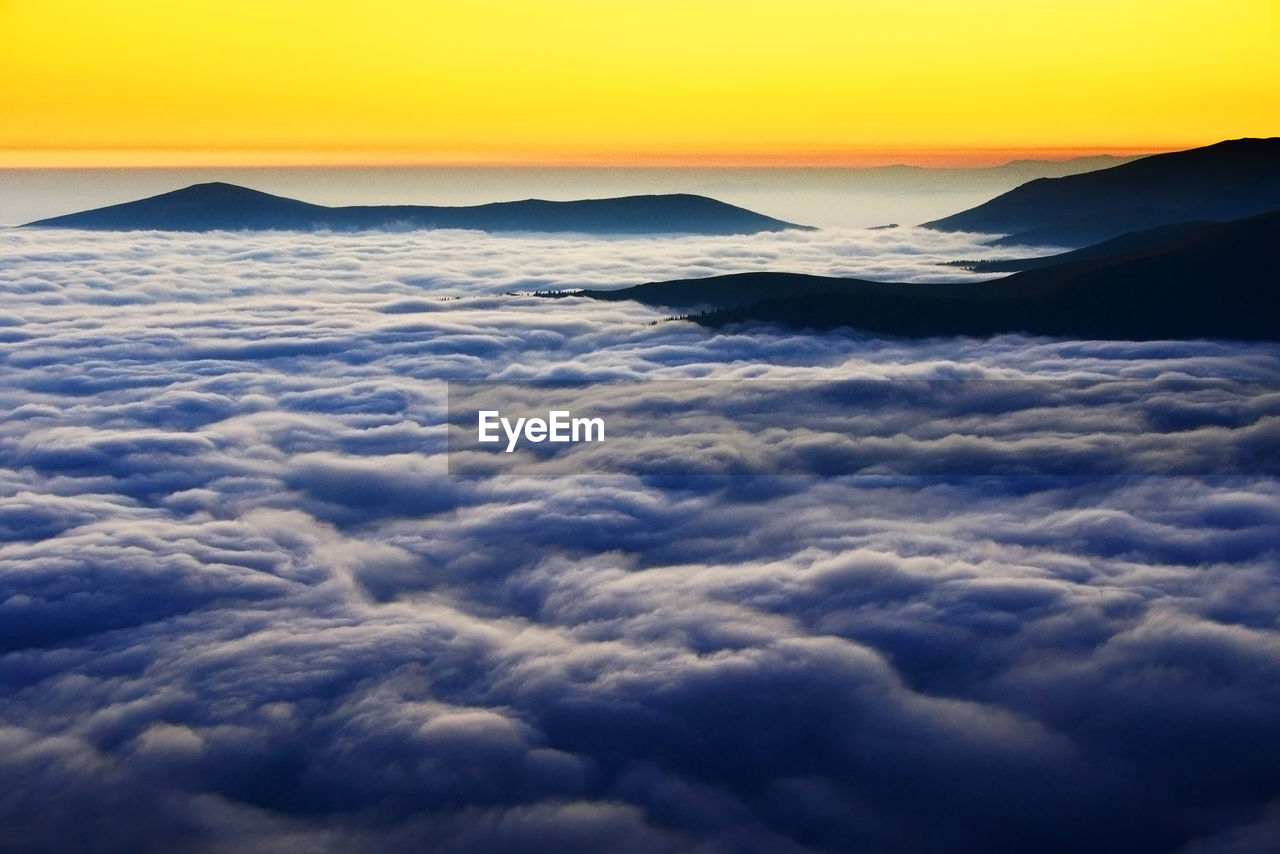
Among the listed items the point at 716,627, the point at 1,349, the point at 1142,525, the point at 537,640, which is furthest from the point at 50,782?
the point at 1,349

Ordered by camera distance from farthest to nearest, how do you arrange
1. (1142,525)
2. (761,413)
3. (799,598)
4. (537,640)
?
(761,413)
(1142,525)
(799,598)
(537,640)

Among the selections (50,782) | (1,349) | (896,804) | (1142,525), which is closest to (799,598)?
(896,804)

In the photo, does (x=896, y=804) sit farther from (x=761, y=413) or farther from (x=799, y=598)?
(x=761, y=413)

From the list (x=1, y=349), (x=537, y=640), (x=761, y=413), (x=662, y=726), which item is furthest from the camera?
(x=1, y=349)

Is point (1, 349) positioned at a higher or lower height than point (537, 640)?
higher

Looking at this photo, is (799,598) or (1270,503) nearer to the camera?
(799,598)

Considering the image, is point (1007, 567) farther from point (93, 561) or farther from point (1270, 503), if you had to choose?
point (93, 561)
